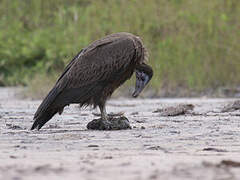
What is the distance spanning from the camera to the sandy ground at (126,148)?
363 centimetres

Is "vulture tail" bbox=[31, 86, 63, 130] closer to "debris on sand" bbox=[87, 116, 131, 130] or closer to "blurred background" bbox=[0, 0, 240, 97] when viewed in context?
"debris on sand" bbox=[87, 116, 131, 130]

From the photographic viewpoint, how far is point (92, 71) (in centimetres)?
653

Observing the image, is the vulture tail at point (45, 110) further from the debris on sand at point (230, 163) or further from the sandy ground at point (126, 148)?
the debris on sand at point (230, 163)

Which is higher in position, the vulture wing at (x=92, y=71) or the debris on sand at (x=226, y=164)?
the debris on sand at (x=226, y=164)

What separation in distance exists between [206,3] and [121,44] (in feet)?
21.1

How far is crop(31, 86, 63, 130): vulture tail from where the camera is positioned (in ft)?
20.5

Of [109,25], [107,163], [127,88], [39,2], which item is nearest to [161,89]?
[127,88]

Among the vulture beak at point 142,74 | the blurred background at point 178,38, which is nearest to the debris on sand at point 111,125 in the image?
the vulture beak at point 142,74

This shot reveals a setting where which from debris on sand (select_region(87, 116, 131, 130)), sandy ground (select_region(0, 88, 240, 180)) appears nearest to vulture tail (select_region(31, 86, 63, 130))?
sandy ground (select_region(0, 88, 240, 180))

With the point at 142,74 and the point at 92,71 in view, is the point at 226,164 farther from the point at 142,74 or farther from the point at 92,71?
the point at 142,74

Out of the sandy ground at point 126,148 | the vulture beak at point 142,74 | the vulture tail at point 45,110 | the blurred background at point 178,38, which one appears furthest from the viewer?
the blurred background at point 178,38

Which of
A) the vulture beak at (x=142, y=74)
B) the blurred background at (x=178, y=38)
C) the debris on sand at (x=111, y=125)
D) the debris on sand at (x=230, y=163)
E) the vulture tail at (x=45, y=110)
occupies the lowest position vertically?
the blurred background at (x=178, y=38)

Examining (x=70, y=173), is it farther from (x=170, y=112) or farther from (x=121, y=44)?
(x=170, y=112)

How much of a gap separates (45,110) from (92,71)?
1.86ft
